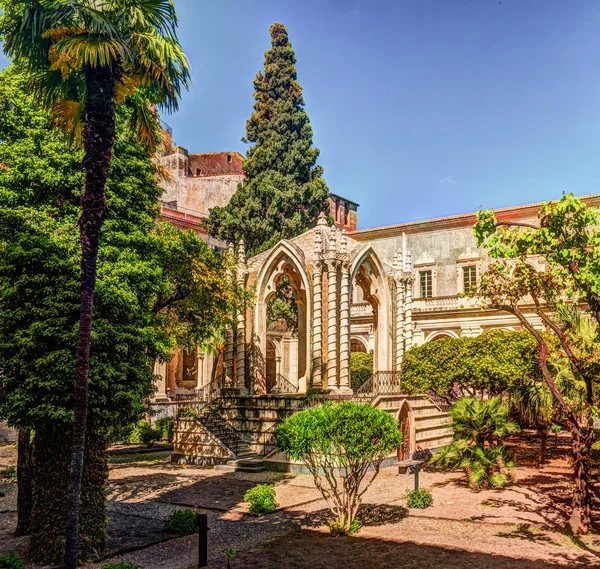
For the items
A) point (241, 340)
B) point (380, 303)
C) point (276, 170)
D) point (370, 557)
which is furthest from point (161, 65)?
point (276, 170)

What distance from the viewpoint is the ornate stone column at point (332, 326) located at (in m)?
22.5

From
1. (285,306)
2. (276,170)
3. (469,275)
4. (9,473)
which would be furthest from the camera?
(469,275)

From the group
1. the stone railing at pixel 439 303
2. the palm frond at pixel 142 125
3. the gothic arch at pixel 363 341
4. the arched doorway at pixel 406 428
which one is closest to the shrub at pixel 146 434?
the arched doorway at pixel 406 428

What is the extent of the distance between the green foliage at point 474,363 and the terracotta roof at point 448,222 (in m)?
15.3

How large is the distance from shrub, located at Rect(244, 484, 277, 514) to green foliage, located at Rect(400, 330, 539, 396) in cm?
1188

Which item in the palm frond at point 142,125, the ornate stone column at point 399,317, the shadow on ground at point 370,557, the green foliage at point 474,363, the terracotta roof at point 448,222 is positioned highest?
the terracotta roof at point 448,222

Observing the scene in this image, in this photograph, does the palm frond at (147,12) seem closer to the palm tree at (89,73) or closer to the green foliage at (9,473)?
the palm tree at (89,73)

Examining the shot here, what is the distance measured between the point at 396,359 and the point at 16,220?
16398mm

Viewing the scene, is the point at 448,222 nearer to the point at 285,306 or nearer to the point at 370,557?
the point at 285,306

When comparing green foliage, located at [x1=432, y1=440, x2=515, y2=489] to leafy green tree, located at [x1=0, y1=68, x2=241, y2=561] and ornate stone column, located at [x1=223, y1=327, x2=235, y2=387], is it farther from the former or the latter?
ornate stone column, located at [x1=223, y1=327, x2=235, y2=387]

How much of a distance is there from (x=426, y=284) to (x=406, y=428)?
22198 mm

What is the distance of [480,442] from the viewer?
1689 cm

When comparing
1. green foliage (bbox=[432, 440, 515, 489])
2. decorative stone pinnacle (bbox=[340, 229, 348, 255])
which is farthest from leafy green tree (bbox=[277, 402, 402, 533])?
decorative stone pinnacle (bbox=[340, 229, 348, 255])

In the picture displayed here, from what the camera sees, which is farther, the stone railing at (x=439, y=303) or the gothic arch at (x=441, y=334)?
the stone railing at (x=439, y=303)
